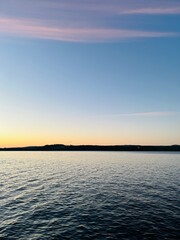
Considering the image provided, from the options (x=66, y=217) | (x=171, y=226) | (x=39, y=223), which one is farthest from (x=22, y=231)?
(x=171, y=226)

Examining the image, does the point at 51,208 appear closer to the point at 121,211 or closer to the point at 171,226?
the point at 121,211

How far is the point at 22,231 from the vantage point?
23.0 meters

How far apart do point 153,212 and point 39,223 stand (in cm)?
1528

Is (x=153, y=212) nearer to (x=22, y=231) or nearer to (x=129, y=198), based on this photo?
(x=129, y=198)

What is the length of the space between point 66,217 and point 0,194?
60.7 ft

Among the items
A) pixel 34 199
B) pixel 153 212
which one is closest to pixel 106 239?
pixel 153 212

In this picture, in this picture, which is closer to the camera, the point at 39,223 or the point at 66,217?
the point at 39,223

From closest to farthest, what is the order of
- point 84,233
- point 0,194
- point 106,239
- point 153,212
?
point 106,239
point 84,233
point 153,212
point 0,194

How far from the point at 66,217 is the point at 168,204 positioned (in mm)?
16299

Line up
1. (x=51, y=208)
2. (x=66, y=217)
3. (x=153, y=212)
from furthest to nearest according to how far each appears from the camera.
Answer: (x=51, y=208) → (x=153, y=212) → (x=66, y=217)

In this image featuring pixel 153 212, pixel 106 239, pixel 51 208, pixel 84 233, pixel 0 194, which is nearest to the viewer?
pixel 106 239

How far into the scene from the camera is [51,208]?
31641 millimetres

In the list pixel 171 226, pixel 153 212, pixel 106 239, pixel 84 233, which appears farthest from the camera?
pixel 153 212

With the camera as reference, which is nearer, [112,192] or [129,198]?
[129,198]
